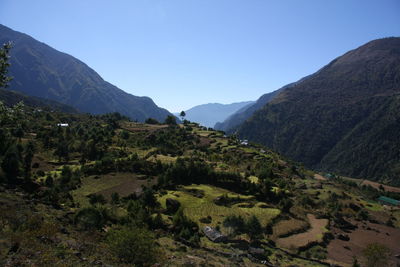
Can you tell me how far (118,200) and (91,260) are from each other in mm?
41318

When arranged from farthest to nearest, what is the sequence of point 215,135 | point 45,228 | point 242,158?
point 215,135, point 242,158, point 45,228

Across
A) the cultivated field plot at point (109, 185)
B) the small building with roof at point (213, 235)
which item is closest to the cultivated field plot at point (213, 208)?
the small building with roof at point (213, 235)

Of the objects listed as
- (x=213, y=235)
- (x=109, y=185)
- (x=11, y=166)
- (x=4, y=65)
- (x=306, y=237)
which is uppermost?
(x=4, y=65)

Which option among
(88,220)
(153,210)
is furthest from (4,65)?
(153,210)

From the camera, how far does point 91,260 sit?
2053cm

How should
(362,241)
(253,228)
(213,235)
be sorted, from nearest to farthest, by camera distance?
(213,235), (253,228), (362,241)

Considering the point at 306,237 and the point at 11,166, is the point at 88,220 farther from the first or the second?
the point at 306,237

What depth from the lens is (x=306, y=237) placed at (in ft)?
188

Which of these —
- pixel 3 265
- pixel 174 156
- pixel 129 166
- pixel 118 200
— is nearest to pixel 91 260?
pixel 3 265

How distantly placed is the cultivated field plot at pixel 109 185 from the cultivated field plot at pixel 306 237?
34216 mm

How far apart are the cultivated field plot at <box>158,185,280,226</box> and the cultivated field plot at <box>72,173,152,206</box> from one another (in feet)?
31.8

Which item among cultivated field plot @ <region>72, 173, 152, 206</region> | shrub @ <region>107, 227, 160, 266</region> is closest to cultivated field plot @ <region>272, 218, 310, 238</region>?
cultivated field plot @ <region>72, 173, 152, 206</region>

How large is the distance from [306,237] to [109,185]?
48.1 m

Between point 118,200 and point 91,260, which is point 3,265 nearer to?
point 91,260
